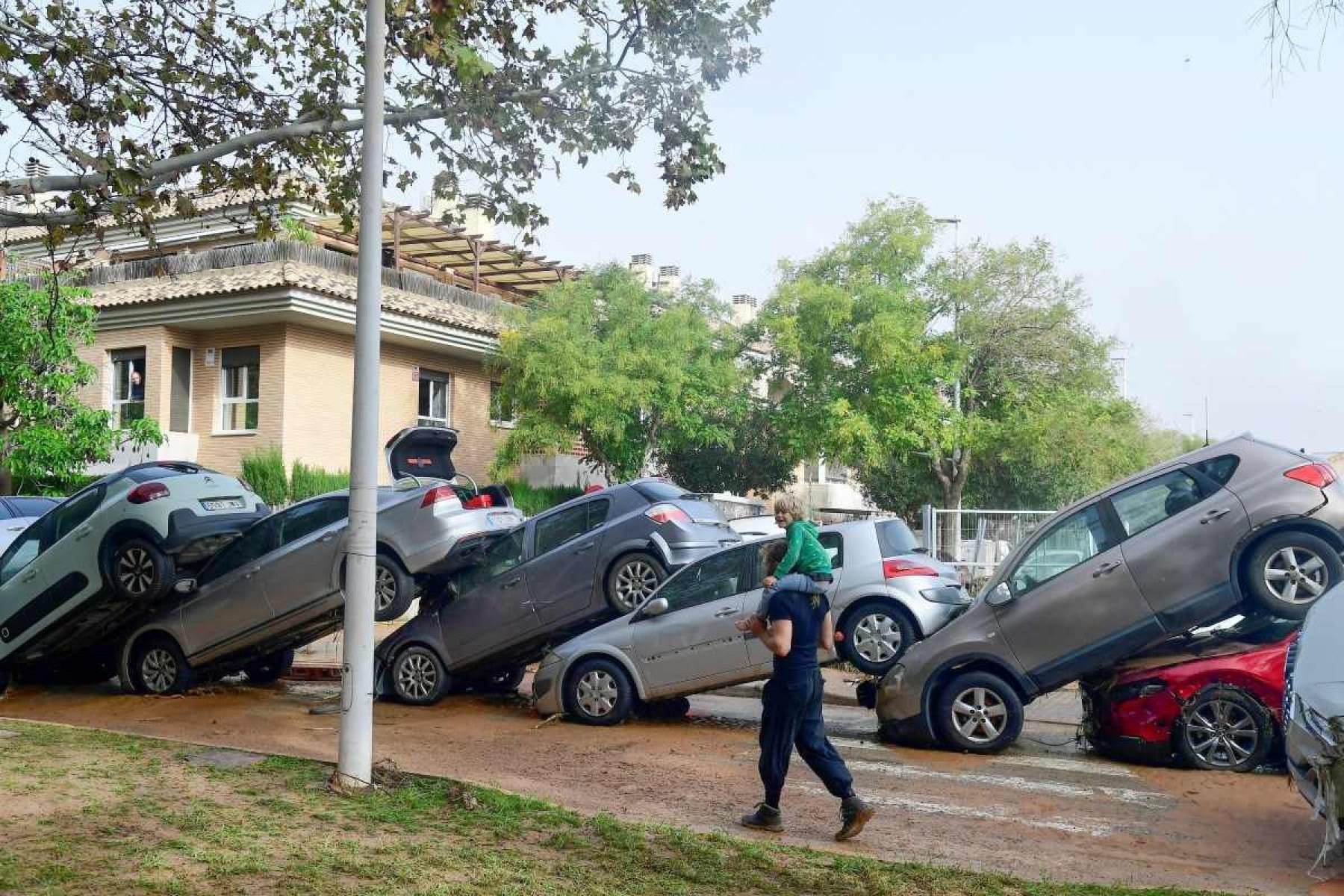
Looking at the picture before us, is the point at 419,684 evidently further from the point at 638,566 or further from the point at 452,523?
the point at 638,566

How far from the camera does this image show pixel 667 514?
41.9ft

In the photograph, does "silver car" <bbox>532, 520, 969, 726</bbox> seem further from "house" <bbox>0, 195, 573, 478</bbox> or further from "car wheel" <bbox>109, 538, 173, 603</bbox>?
"house" <bbox>0, 195, 573, 478</bbox>

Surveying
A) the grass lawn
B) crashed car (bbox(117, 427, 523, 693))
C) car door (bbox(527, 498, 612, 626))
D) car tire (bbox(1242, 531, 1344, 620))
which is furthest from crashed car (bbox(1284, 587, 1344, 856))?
crashed car (bbox(117, 427, 523, 693))

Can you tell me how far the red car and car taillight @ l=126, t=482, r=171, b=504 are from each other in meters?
9.79

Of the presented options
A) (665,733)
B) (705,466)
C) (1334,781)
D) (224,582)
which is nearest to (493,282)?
(705,466)

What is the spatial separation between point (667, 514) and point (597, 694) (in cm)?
197

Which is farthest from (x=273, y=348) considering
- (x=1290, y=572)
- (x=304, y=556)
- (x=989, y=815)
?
(x=1290, y=572)

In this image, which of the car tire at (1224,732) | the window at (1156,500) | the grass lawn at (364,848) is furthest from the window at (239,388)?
the car tire at (1224,732)

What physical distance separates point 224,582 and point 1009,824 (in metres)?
9.18

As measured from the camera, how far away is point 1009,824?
8.01 metres

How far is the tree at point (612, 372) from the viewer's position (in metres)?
26.5

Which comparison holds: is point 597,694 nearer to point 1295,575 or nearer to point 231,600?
point 231,600

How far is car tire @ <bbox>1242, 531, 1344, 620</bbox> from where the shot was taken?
9.56 meters

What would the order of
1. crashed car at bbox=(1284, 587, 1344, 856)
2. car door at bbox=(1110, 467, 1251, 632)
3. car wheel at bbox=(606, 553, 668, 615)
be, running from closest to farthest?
crashed car at bbox=(1284, 587, 1344, 856) → car door at bbox=(1110, 467, 1251, 632) → car wheel at bbox=(606, 553, 668, 615)
